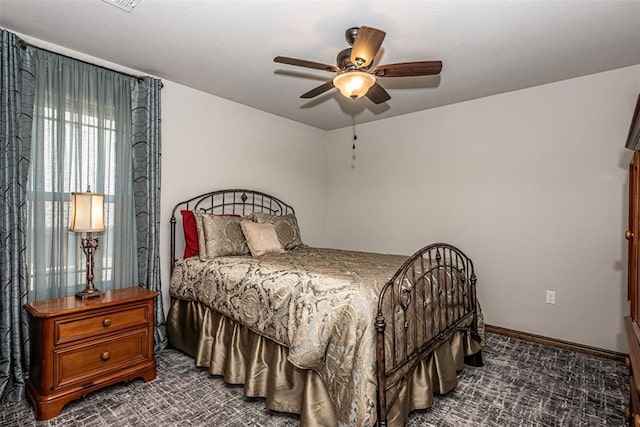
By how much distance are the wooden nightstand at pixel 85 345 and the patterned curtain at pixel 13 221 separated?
0.12 m

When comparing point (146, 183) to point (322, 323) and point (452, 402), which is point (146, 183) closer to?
point (322, 323)

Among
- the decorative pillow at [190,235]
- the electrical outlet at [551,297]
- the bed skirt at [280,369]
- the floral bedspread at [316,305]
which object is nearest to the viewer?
the floral bedspread at [316,305]

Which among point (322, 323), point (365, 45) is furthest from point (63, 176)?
point (365, 45)

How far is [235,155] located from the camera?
3963 mm

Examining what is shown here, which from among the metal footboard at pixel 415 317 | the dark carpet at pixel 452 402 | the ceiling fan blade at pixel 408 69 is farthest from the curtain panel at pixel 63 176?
the metal footboard at pixel 415 317

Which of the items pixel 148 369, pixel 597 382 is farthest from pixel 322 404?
pixel 597 382

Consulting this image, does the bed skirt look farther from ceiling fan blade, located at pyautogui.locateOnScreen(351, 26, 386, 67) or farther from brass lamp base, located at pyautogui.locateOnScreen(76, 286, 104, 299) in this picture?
ceiling fan blade, located at pyautogui.locateOnScreen(351, 26, 386, 67)

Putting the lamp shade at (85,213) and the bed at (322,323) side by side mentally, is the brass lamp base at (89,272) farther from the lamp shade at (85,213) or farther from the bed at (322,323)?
the bed at (322,323)

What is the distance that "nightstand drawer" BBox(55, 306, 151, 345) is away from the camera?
7.06 feet

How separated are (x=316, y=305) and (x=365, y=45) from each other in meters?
1.53

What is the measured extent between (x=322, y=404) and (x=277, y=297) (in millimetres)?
679

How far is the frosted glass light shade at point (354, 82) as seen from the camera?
85.3 inches

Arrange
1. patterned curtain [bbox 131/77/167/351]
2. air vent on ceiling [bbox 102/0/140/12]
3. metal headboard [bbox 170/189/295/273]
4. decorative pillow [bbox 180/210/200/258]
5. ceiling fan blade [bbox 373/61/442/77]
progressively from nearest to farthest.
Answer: air vent on ceiling [bbox 102/0/140/12] < ceiling fan blade [bbox 373/61/442/77] < patterned curtain [bbox 131/77/167/351] < decorative pillow [bbox 180/210/200/258] < metal headboard [bbox 170/189/295/273]

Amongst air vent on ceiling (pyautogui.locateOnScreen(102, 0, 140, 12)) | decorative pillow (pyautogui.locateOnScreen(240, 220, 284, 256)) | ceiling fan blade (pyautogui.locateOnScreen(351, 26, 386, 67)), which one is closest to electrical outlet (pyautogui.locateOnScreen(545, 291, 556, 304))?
decorative pillow (pyautogui.locateOnScreen(240, 220, 284, 256))
